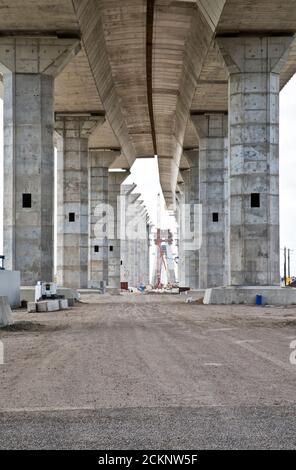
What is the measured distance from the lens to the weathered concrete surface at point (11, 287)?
2689 cm

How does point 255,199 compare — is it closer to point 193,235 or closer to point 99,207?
point 99,207

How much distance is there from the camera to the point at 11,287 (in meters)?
28.2

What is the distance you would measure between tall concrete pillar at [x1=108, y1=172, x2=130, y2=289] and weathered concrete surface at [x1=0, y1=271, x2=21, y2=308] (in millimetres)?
44563

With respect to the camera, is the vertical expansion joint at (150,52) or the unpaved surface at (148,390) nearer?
the unpaved surface at (148,390)

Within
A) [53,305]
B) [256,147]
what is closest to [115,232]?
[53,305]

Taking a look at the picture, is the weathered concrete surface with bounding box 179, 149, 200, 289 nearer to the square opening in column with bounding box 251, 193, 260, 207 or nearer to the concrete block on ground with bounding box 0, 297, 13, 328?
the square opening in column with bounding box 251, 193, 260, 207

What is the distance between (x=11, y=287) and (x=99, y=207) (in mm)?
36865

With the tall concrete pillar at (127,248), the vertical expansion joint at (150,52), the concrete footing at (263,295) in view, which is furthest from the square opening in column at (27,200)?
the tall concrete pillar at (127,248)

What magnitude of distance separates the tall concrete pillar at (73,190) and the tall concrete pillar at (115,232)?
947 inches

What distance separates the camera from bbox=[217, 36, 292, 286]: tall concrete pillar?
3130 centimetres

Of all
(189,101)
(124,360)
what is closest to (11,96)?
(189,101)

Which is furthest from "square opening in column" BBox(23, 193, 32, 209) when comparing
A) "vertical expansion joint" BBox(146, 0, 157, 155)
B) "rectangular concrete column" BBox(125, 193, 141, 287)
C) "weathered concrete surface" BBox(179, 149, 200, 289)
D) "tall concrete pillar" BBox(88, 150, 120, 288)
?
"rectangular concrete column" BBox(125, 193, 141, 287)

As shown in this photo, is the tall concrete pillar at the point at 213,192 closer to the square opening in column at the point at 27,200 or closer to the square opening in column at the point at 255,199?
the square opening in column at the point at 255,199
